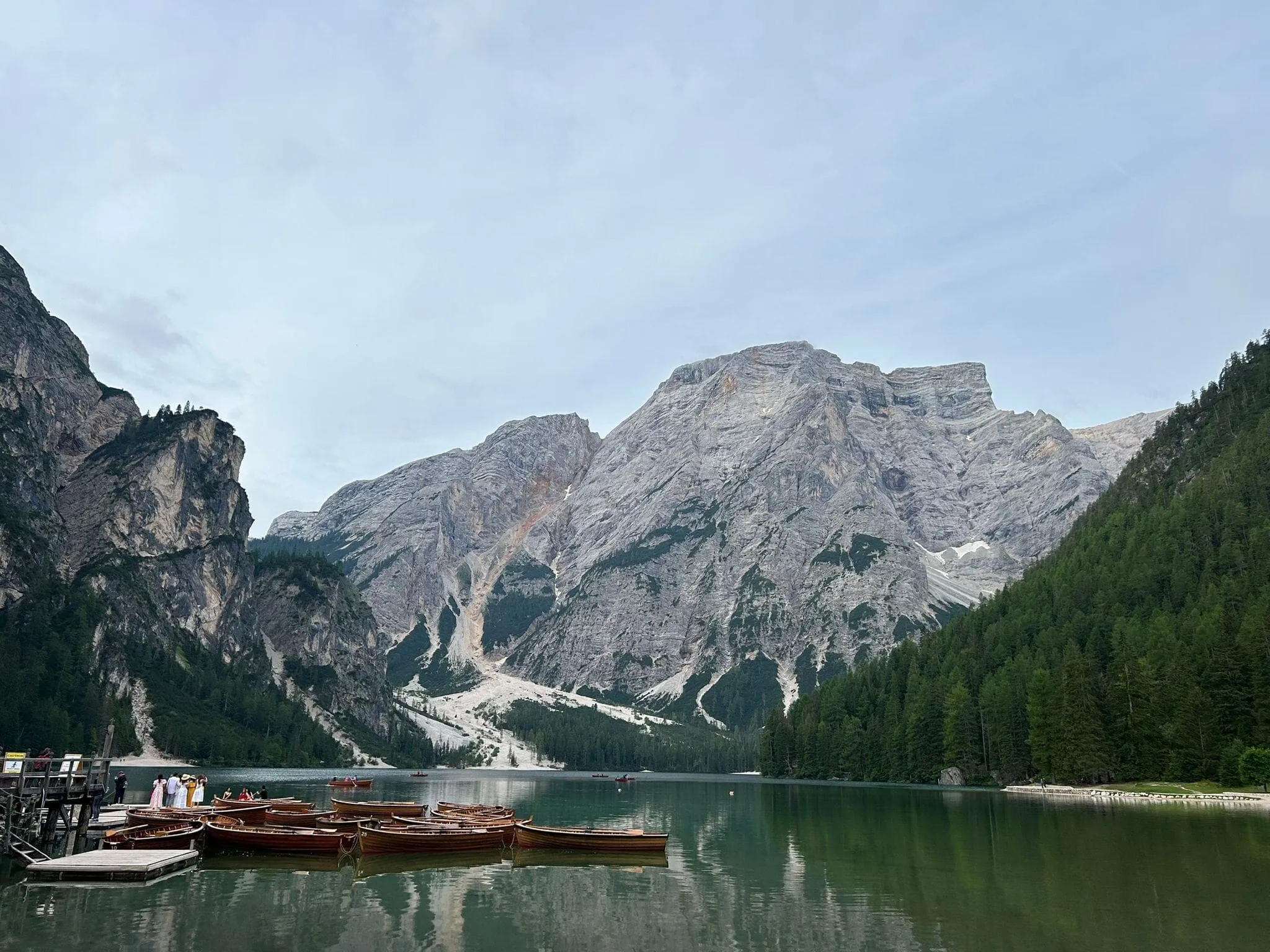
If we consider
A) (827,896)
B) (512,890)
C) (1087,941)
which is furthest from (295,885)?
(1087,941)

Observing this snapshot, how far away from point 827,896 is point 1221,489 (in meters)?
157

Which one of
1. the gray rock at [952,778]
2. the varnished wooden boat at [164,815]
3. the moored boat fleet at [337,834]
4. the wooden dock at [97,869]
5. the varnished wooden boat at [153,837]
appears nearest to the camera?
the wooden dock at [97,869]

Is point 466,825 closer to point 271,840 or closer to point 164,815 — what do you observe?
point 271,840

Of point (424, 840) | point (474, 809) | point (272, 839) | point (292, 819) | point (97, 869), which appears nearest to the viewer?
point (97, 869)

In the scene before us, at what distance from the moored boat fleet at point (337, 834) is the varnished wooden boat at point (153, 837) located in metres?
0.04

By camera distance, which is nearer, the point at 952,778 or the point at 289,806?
the point at 289,806

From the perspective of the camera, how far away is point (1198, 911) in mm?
38094

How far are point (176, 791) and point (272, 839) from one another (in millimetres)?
18021

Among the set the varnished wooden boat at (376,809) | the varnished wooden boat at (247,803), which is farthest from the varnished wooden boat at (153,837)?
the varnished wooden boat at (376,809)

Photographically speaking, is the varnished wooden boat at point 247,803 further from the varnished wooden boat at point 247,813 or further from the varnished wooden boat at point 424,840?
the varnished wooden boat at point 424,840

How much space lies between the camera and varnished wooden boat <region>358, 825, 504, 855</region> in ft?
182

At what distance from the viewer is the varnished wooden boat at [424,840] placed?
55.6 metres

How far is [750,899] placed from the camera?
4366cm

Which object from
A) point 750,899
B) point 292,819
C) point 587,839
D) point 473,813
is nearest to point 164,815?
point 292,819
